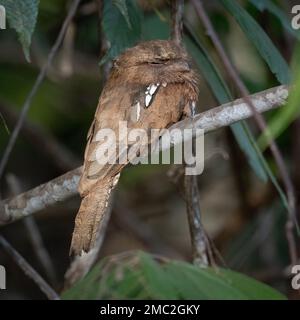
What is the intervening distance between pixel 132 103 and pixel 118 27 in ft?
1.10

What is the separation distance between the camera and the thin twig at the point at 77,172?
2500 millimetres

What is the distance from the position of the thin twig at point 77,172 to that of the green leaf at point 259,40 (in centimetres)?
36

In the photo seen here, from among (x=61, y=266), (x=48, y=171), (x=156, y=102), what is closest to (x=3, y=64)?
(x=48, y=171)

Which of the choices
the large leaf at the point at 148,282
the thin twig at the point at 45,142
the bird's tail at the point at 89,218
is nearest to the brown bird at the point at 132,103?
the bird's tail at the point at 89,218

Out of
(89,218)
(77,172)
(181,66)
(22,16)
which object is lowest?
(89,218)

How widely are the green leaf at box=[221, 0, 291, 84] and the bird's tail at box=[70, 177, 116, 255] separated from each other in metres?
0.68

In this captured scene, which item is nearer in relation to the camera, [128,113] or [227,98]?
[128,113]

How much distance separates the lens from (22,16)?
2391mm

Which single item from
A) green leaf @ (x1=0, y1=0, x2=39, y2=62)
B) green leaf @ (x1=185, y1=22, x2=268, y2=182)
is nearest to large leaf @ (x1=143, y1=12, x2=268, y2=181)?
green leaf @ (x1=185, y1=22, x2=268, y2=182)

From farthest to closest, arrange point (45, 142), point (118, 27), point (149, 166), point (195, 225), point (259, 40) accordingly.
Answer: point (149, 166) → point (45, 142) → point (195, 225) → point (118, 27) → point (259, 40)

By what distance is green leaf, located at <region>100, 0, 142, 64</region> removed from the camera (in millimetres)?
2961

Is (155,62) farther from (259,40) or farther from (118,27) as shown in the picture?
(259,40)

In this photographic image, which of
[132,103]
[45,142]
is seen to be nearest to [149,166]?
[45,142]
